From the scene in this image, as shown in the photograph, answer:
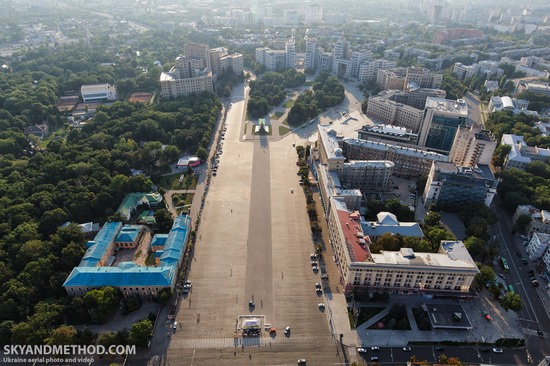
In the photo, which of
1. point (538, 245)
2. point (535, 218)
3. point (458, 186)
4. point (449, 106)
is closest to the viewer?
point (538, 245)

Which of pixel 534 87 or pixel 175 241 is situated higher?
pixel 534 87

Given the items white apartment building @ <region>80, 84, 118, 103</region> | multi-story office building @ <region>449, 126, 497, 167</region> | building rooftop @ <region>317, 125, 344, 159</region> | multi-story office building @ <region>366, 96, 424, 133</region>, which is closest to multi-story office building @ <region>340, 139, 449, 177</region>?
multi-story office building @ <region>449, 126, 497, 167</region>

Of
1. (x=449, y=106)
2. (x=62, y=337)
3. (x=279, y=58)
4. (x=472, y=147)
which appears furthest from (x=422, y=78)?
(x=62, y=337)

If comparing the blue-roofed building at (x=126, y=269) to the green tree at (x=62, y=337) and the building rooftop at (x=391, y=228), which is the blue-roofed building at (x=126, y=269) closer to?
the green tree at (x=62, y=337)

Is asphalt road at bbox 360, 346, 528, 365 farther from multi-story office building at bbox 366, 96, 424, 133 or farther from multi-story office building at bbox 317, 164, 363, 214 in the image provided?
multi-story office building at bbox 366, 96, 424, 133

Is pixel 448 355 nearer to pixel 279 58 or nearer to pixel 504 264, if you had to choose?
pixel 504 264

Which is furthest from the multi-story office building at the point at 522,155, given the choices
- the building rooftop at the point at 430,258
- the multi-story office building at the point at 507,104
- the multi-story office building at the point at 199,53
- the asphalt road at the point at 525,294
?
the multi-story office building at the point at 199,53
